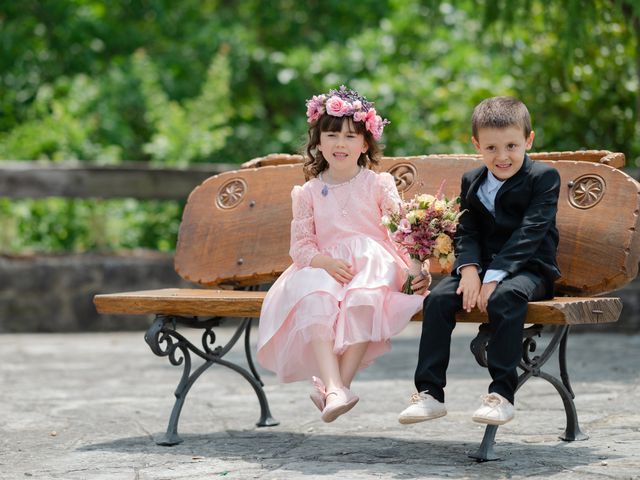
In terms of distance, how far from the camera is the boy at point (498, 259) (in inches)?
154

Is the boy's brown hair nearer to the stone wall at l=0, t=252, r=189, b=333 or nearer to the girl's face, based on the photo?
the girl's face

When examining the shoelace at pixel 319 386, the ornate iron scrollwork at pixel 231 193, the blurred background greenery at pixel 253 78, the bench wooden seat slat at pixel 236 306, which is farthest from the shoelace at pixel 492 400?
the ornate iron scrollwork at pixel 231 193

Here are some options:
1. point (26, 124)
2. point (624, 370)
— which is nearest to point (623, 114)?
point (624, 370)

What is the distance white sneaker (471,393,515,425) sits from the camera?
151 inches

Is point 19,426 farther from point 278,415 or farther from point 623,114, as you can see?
point 623,114

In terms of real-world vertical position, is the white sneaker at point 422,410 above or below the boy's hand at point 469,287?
below

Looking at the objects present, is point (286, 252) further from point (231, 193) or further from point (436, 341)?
point (436, 341)

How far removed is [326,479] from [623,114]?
5.93m

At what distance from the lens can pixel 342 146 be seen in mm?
4523

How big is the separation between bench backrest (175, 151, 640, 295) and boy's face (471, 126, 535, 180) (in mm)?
481

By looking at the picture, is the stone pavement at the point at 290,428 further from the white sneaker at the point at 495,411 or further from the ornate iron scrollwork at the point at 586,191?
the ornate iron scrollwork at the point at 586,191

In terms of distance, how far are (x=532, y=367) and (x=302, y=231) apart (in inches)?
39.7

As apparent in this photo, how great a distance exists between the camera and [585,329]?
8234mm

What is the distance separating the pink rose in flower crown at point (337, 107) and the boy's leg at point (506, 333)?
976 mm
